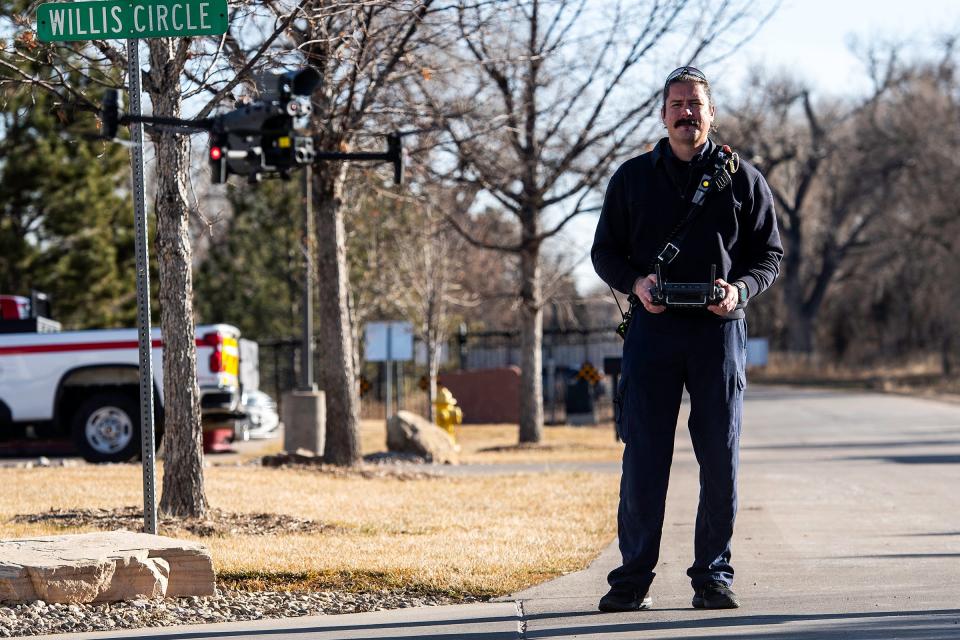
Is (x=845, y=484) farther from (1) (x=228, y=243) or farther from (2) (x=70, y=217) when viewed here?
(1) (x=228, y=243)

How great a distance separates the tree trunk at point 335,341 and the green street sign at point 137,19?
25.4 ft

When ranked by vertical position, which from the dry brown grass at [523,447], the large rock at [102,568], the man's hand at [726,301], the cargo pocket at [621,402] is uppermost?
the man's hand at [726,301]

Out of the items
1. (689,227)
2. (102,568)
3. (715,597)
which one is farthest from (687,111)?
(102,568)

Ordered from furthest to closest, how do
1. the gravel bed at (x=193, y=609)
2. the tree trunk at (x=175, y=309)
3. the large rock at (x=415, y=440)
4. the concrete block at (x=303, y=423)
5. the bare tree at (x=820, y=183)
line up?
the bare tree at (x=820, y=183) < the concrete block at (x=303, y=423) < the large rock at (x=415, y=440) < the tree trunk at (x=175, y=309) < the gravel bed at (x=193, y=609)

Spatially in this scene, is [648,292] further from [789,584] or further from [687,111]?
[789,584]

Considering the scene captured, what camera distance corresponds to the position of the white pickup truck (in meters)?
17.3

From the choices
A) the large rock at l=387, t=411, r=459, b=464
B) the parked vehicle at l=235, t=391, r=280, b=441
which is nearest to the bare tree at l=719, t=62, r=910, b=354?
the parked vehicle at l=235, t=391, r=280, b=441

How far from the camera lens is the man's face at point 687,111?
19.4 feet

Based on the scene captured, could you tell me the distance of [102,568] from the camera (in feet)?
21.7

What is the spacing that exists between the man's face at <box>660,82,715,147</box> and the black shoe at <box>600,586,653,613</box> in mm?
1866

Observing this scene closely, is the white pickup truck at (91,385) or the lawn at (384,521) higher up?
the white pickup truck at (91,385)

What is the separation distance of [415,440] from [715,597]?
41.9ft

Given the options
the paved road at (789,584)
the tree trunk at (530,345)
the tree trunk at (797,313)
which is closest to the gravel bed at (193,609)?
the paved road at (789,584)

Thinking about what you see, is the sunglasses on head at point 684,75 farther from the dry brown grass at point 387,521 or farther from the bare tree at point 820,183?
the bare tree at point 820,183
